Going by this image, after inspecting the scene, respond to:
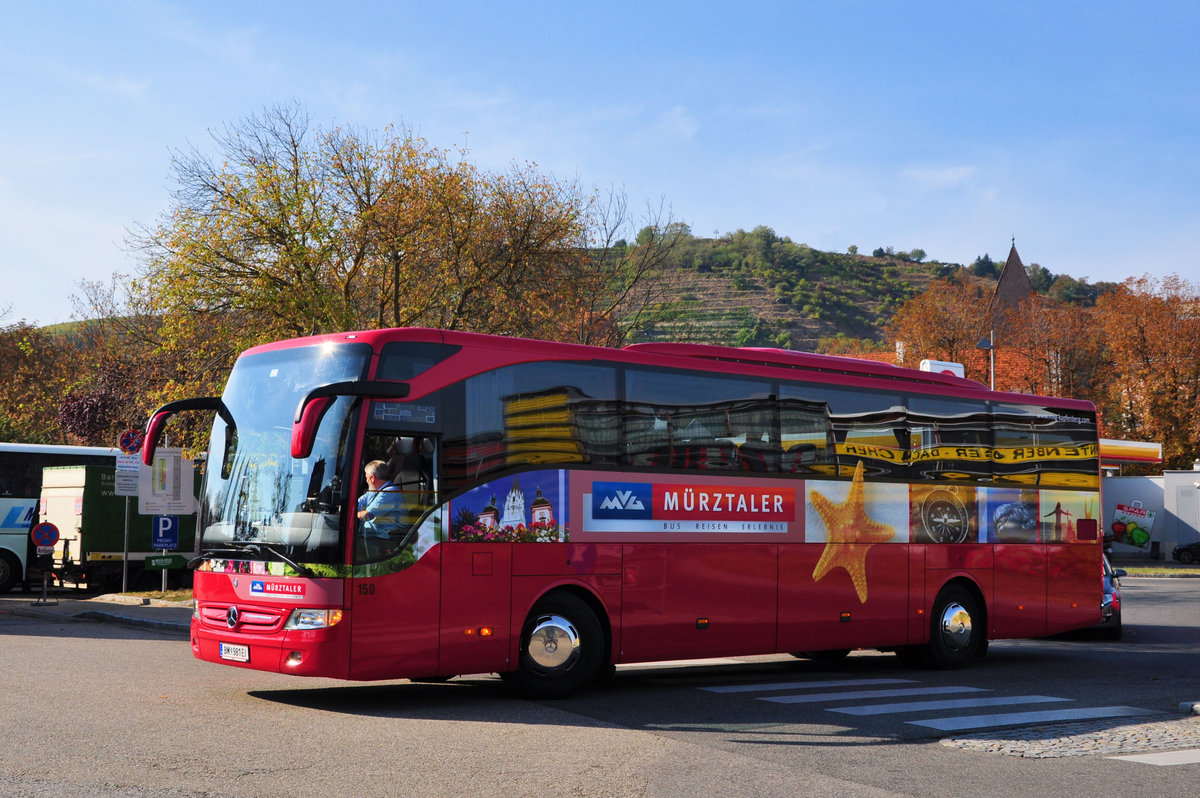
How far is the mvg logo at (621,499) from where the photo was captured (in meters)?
12.1

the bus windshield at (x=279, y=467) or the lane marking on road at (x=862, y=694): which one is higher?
the bus windshield at (x=279, y=467)

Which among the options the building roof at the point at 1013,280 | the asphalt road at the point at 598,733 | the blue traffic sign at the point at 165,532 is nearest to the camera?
the asphalt road at the point at 598,733

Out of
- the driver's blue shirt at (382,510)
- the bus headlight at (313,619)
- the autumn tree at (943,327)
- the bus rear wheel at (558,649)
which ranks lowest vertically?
the bus rear wheel at (558,649)

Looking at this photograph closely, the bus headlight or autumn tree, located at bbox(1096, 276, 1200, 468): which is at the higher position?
autumn tree, located at bbox(1096, 276, 1200, 468)

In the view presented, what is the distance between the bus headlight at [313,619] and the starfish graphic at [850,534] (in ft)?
19.3

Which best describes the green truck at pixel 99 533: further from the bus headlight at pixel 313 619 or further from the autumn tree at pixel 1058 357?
the autumn tree at pixel 1058 357

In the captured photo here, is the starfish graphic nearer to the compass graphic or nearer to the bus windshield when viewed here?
the compass graphic

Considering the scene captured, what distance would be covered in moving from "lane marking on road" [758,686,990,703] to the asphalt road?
1.6 inches

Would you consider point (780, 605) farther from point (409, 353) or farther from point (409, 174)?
point (409, 174)

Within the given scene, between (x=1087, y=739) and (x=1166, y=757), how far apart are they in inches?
33.2

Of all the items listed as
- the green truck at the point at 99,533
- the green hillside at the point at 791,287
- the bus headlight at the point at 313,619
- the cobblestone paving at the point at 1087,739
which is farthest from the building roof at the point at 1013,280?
the bus headlight at the point at 313,619

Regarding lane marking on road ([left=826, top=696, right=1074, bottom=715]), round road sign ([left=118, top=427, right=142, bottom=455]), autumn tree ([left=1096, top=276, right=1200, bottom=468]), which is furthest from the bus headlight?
autumn tree ([left=1096, top=276, right=1200, bottom=468])

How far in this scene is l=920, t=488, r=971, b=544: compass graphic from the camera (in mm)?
15391

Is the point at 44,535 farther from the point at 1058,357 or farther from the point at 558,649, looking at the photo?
the point at 1058,357
